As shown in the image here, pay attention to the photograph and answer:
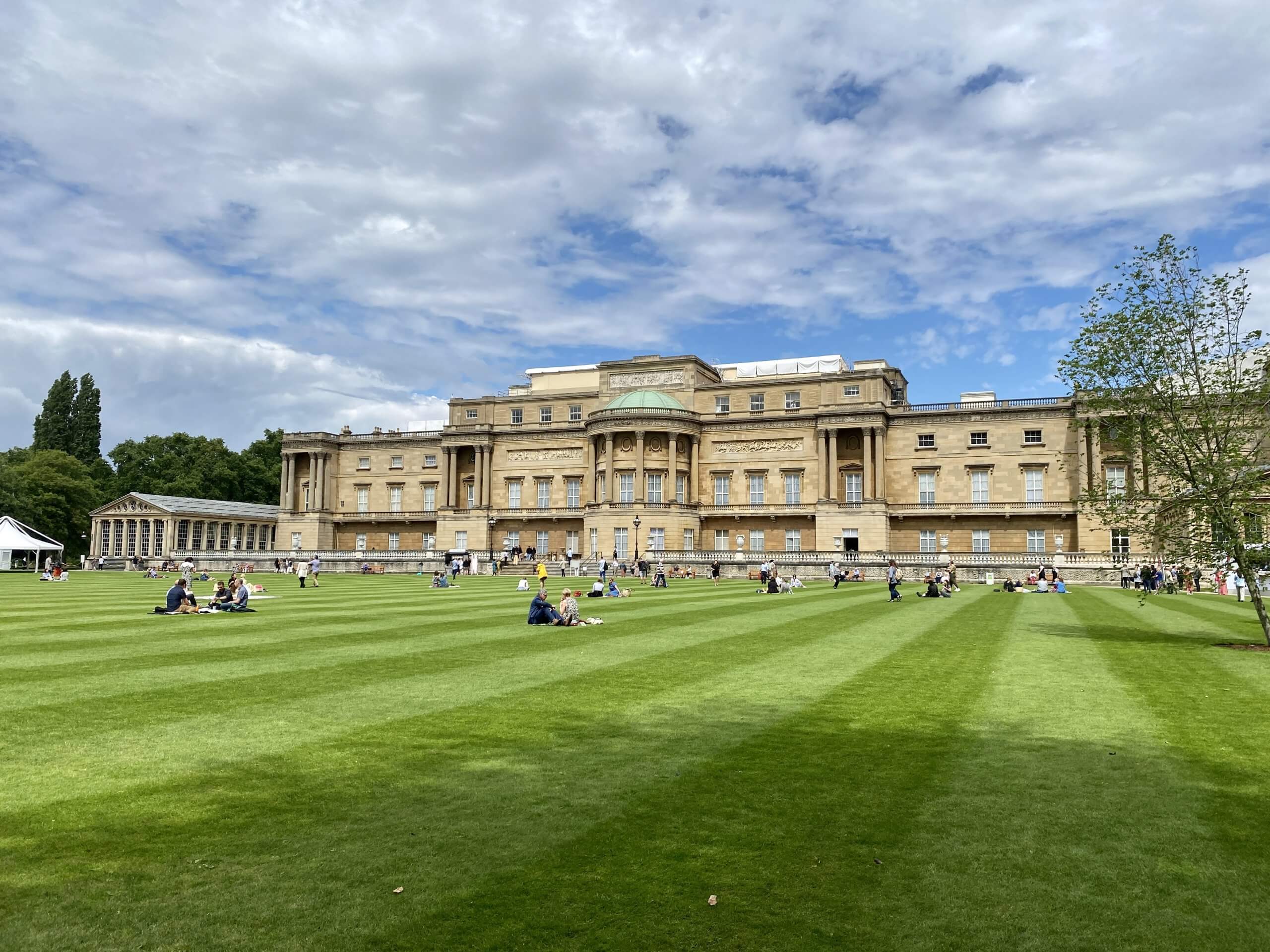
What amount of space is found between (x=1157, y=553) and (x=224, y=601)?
24559 millimetres

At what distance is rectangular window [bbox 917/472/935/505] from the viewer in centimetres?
7444

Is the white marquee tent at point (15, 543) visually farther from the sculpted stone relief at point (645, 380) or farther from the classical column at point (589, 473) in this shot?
the sculpted stone relief at point (645, 380)

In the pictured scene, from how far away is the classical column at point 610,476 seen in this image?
249ft

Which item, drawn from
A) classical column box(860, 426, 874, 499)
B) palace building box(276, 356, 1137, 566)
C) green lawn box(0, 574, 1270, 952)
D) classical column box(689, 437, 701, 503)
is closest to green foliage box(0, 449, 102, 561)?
palace building box(276, 356, 1137, 566)

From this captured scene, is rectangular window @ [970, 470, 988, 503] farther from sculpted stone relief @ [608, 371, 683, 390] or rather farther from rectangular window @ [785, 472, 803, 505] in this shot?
sculpted stone relief @ [608, 371, 683, 390]

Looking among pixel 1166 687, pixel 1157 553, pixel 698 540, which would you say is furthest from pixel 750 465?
pixel 1166 687

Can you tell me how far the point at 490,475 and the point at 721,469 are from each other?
23.0 metres

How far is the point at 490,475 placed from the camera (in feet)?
287

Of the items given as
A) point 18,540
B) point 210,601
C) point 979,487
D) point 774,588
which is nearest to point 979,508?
point 979,487

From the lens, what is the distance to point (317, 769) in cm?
842

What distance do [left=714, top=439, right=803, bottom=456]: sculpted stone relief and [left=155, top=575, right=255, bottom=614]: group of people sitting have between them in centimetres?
5663

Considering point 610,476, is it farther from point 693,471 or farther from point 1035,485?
point 1035,485

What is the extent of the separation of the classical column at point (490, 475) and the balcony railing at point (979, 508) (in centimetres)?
3707

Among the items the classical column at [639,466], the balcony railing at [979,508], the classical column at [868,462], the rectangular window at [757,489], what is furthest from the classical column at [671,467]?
the balcony railing at [979,508]
